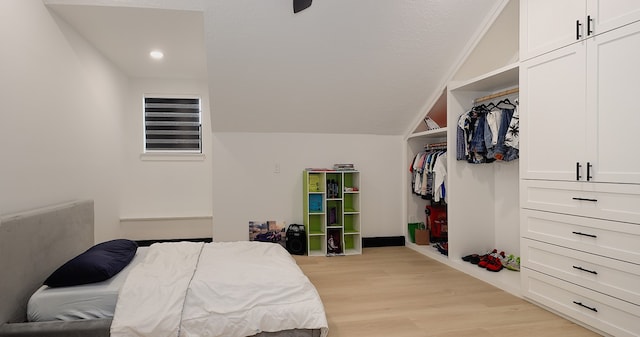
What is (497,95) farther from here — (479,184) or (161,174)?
(161,174)

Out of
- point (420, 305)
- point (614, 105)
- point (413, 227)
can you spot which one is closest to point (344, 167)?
point (413, 227)

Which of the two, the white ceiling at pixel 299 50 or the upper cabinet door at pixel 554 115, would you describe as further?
the white ceiling at pixel 299 50

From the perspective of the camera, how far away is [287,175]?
179 inches

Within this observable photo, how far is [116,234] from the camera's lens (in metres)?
4.49

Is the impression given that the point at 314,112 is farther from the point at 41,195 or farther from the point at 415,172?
the point at 41,195

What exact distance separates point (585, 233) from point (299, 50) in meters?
2.74

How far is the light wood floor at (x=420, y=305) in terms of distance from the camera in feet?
7.56

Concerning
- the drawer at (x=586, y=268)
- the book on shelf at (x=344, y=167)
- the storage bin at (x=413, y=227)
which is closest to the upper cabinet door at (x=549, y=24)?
the drawer at (x=586, y=268)

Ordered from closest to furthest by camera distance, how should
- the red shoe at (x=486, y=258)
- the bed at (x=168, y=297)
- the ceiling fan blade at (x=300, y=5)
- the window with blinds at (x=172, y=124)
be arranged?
the bed at (x=168, y=297), the ceiling fan blade at (x=300, y=5), the red shoe at (x=486, y=258), the window with blinds at (x=172, y=124)

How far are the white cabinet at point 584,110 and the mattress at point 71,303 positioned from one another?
10.0 feet

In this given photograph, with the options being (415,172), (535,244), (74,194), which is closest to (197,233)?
(74,194)

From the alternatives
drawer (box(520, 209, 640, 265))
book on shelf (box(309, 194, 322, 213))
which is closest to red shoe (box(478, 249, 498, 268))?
drawer (box(520, 209, 640, 265))

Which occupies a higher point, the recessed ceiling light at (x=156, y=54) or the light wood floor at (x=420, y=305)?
the recessed ceiling light at (x=156, y=54)

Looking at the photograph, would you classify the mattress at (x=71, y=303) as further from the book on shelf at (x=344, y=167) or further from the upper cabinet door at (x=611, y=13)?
the upper cabinet door at (x=611, y=13)
